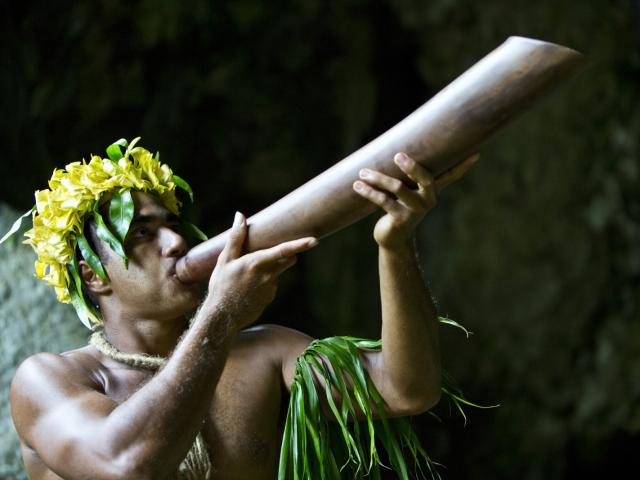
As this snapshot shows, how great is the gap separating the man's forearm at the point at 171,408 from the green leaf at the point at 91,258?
1.28 ft

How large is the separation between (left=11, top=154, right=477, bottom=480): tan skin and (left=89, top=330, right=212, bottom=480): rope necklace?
0.02 m

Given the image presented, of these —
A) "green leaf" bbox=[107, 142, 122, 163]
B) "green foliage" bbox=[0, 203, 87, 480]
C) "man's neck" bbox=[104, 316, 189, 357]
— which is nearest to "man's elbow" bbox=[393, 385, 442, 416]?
"man's neck" bbox=[104, 316, 189, 357]

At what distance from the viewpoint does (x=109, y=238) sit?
6.46 ft

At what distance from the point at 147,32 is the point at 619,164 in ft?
7.28

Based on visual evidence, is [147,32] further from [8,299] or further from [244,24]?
[8,299]

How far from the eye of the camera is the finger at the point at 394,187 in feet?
5.21

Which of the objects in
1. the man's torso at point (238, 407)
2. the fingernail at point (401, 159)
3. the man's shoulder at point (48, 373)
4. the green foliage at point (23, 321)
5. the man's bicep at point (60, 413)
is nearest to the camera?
the fingernail at point (401, 159)

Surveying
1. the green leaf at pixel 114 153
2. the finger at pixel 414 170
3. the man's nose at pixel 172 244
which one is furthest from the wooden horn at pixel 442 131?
the green leaf at pixel 114 153

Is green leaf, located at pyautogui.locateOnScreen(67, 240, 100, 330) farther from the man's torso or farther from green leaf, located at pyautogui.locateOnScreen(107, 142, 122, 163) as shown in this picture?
green leaf, located at pyautogui.locateOnScreen(107, 142, 122, 163)

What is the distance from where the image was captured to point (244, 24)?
163 inches

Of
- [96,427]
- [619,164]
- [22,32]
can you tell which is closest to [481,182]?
[619,164]

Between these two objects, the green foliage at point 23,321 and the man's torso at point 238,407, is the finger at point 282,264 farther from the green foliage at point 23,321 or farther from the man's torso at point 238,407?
the green foliage at point 23,321

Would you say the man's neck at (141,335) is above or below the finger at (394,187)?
below

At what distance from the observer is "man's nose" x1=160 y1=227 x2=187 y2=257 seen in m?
1.98
